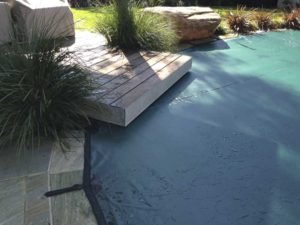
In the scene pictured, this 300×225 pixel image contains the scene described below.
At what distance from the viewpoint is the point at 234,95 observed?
378 centimetres

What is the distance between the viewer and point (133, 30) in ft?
14.1

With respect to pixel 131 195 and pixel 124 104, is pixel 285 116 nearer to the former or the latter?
pixel 124 104

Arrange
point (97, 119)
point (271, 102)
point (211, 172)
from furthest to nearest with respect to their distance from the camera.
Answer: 1. point (271, 102)
2. point (97, 119)
3. point (211, 172)

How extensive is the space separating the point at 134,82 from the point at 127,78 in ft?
0.41

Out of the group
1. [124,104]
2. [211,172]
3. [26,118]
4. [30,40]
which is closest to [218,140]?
[211,172]

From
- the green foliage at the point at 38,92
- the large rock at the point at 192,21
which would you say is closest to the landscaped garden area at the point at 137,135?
the green foliage at the point at 38,92

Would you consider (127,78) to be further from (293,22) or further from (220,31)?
(293,22)

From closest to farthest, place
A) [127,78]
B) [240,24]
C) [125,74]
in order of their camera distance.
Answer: [127,78], [125,74], [240,24]

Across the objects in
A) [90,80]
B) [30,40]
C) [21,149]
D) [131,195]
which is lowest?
[131,195]

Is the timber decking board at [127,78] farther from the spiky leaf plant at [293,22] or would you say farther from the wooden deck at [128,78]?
the spiky leaf plant at [293,22]

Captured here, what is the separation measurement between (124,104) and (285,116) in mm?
1575

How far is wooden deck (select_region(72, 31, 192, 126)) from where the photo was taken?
2.97 meters

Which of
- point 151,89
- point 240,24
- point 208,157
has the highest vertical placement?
point 240,24

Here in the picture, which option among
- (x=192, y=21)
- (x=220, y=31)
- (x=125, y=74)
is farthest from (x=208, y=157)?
(x=220, y=31)
